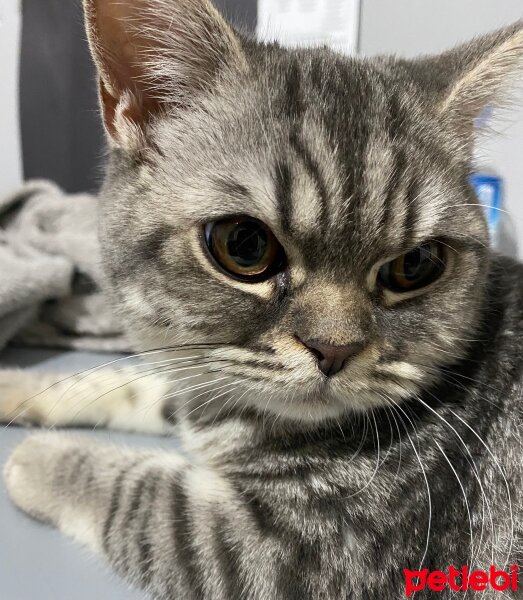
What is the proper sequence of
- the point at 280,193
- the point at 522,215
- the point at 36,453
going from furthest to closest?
the point at 522,215 < the point at 36,453 < the point at 280,193

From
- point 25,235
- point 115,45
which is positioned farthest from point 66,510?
point 25,235

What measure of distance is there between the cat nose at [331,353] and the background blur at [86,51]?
894mm

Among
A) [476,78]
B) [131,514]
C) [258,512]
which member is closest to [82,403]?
[131,514]

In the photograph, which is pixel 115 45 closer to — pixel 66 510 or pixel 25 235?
pixel 66 510

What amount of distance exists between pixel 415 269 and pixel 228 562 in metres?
0.41

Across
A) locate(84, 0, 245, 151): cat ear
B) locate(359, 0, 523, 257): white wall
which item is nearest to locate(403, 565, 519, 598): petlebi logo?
locate(84, 0, 245, 151): cat ear

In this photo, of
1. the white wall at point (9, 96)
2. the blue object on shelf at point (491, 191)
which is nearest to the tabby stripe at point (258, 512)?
the blue object on shelf at point (491, 191)

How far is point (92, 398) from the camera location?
100cm

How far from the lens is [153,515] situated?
2.35 ft

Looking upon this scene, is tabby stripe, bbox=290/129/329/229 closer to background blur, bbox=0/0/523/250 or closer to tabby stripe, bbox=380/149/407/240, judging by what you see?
tabby stripe, bbox=380/149/407/240

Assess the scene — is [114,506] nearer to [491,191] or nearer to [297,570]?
[297,570]

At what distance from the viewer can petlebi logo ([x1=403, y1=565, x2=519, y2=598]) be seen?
0.65m

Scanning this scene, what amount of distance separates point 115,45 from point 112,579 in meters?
0.67

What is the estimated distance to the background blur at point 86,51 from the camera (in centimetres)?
135
